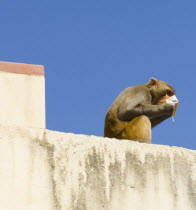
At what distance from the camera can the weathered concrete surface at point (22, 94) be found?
696 cm

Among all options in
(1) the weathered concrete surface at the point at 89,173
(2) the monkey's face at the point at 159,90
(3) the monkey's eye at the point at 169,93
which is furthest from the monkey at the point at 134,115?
(1) the weathered concrete surface at the point at 89,173

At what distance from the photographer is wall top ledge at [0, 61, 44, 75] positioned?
711 centimetres

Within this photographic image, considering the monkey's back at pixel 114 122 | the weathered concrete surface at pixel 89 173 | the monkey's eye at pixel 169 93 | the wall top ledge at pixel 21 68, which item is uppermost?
the monkey's eye at pixel 169 93

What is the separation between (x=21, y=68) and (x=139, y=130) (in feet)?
7.65

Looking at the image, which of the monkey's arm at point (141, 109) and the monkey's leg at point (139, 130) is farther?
the monkey's arm at point (141, 109)

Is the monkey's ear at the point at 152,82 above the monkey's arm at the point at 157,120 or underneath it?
above

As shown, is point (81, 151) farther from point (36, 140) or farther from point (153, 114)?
point (153, 114)

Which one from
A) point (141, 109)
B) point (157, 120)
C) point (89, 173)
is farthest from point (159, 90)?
point (89, 173)

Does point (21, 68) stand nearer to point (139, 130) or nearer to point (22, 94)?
point (22, 94)

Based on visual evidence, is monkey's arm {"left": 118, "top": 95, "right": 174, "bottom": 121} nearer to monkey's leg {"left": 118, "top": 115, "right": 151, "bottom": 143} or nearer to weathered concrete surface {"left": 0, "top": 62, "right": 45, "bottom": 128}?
monkey's leg {"left": 118, "top": 115, "right": 151, "bottom": 143}

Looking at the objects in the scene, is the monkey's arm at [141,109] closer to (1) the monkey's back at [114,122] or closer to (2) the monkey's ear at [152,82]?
(1) the monkey's back at [114,122]

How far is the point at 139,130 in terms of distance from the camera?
29.2ft

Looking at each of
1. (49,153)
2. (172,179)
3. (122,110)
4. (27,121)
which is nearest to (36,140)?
(49,153)

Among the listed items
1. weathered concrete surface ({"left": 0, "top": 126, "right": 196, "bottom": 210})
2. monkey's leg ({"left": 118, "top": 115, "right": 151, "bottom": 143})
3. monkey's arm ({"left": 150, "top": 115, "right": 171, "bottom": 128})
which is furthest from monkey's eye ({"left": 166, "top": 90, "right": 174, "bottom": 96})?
weathered concrete surface ({"left": 0, "top": 126, "right": 196, "bottom": 210})
